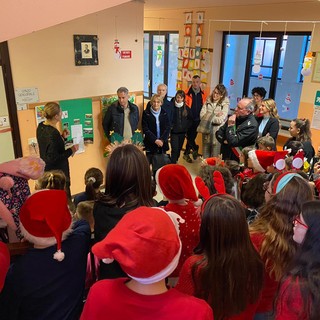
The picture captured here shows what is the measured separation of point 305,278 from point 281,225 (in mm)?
411

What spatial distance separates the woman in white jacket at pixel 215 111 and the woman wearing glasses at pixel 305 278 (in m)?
3.64

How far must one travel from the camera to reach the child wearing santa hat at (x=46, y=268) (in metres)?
1.32

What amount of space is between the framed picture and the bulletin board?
46cm

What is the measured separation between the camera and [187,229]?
174 centimetres

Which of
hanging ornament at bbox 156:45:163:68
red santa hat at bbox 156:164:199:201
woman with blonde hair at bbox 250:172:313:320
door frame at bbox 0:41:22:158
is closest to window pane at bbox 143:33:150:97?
hanging ornament at bbox 156:45:163:68

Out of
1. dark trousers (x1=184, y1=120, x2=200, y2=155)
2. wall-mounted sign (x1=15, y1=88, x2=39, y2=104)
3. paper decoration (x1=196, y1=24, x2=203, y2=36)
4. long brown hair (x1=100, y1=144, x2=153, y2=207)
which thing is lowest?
dark trousers (x1=184, y1=120, x2=200, y2=155)

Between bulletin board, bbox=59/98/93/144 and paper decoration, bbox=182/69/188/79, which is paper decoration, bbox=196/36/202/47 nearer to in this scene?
paper decoration, bbox=182/69/188/79

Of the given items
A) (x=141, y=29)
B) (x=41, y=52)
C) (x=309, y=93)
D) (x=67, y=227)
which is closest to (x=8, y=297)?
(x=67, y=227)

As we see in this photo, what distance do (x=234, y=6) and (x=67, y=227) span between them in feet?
15.8

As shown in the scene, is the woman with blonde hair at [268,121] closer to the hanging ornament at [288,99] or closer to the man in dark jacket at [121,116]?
the hanging ornament at [288,99]

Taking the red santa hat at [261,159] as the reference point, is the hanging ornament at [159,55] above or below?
above

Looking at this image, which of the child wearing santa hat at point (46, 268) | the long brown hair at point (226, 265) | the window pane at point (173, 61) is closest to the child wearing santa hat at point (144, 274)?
the long brown hair at point (226, 265)

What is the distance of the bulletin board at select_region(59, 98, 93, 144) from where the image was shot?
12.8 ft

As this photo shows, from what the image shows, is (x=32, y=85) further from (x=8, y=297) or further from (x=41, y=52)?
(x=8, y=297)
